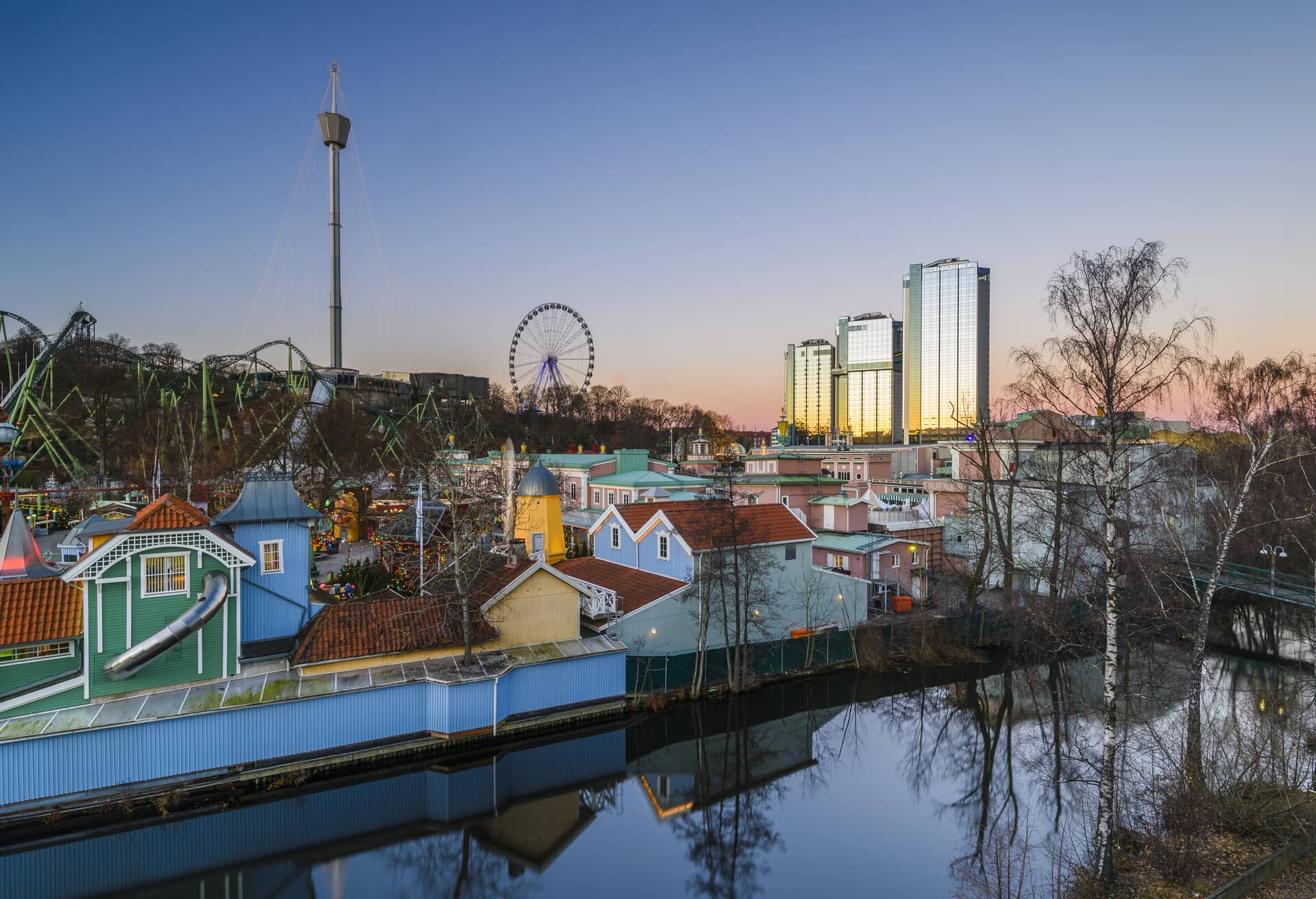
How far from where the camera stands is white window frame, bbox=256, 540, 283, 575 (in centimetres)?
1620

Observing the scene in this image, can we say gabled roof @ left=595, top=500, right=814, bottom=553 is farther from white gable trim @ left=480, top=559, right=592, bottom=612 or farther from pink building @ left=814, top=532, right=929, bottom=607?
pink building @ left=814, top=532, right=929, bottom=607

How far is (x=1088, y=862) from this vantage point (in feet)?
35.3

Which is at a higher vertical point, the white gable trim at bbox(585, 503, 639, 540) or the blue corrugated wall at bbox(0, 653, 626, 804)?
the white gable trim at bbox(585, 503, 639, 540)

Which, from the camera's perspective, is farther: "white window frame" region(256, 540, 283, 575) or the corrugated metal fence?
the corrugated metal fence

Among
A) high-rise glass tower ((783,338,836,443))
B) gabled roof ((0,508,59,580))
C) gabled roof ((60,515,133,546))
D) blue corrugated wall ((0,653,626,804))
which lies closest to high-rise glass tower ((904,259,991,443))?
high-rise glass tower ((783,338,836,443))

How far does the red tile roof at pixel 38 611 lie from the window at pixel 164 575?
1411 mm

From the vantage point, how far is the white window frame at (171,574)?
533 inches

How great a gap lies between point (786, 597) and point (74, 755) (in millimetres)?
17554

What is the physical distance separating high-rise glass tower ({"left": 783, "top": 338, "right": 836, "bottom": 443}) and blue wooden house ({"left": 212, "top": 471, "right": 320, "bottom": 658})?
116 m

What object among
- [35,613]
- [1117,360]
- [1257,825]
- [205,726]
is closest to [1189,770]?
[1257,825]

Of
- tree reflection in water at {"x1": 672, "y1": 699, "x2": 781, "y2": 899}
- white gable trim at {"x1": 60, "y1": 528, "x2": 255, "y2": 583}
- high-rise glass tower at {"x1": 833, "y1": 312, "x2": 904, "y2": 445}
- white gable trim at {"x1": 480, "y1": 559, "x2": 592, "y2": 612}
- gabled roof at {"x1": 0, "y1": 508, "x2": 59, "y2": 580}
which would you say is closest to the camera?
tree reflection in water at {"x1": 672, "y1": 699, "x2": 781, "y2": 899}

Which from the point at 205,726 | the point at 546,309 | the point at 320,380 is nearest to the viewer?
the point at 205,726

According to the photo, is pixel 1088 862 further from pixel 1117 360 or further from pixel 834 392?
pixel 834 392

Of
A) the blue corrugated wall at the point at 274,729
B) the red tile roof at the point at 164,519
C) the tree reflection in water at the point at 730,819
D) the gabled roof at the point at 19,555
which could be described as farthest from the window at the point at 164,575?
the tree reflection in water at the point at 730,819
